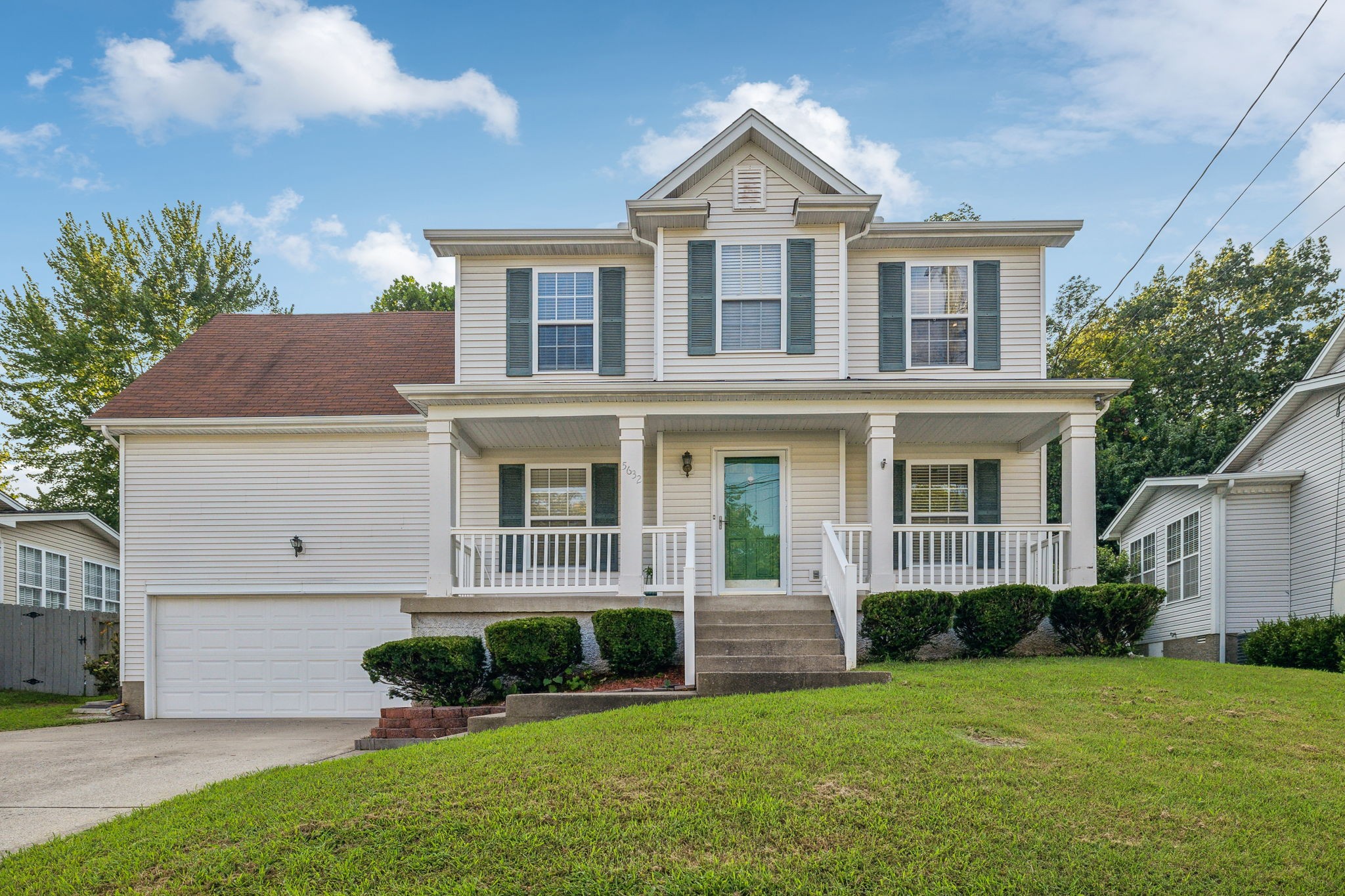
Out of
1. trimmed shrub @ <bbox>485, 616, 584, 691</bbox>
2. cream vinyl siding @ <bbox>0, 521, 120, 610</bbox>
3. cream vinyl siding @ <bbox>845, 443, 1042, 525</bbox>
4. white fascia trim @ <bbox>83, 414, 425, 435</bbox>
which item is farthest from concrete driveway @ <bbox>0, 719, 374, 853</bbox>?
cream vinyl siding @ <bbox>845, 443, 1042, 525</bbox>

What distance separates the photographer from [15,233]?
89.6 feet

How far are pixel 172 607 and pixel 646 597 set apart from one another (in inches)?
331

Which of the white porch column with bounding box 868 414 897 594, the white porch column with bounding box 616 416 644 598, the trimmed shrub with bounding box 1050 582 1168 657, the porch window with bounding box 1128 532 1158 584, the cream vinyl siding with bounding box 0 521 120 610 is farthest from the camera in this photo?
the porch window with bounding box 1128 532 1158 584

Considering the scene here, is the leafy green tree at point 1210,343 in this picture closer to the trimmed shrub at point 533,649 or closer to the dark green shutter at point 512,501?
the dark green shutter at point 512,501

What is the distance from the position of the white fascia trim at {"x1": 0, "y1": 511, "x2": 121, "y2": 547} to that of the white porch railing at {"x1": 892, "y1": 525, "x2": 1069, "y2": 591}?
1385 cm

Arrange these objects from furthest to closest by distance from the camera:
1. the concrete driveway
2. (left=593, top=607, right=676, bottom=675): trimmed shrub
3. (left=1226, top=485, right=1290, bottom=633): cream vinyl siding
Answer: (left=1226, top=485, right=1290, bottom=633): cream vinyl siding, (left=593, top=607, right=676, bottom=675): trimmed shrub, the concrete driveway

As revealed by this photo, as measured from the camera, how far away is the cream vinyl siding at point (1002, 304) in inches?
588

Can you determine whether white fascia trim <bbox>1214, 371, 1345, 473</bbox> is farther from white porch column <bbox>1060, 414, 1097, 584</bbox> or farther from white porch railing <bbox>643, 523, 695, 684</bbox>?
white porch railing <bbox>643, 523, 695, 684</bbox>

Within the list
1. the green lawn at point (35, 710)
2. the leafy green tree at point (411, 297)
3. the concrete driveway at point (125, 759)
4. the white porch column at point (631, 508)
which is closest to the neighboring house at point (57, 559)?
the green lawn at point (35, 710)

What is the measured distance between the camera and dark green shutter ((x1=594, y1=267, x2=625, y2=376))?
49.5 feet

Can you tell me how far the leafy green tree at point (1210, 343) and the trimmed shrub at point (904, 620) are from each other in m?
17.5

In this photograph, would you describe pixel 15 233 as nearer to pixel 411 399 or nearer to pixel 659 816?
pixel 411 399

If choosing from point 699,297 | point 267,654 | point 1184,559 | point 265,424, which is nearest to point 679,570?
point 699,297

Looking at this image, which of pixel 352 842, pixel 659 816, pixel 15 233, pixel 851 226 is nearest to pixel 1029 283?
pixel 851 226
